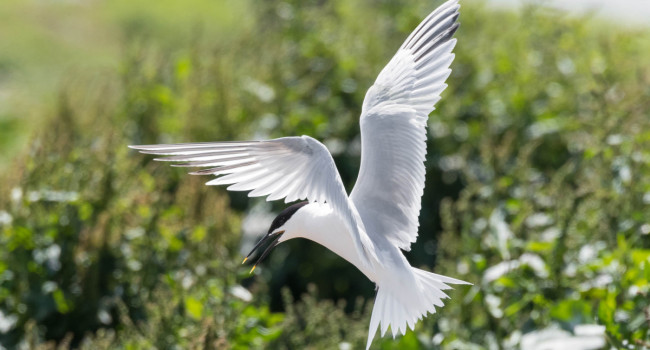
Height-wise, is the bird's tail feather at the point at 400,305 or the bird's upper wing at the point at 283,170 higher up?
the bird's upper wing at the point at 283,170

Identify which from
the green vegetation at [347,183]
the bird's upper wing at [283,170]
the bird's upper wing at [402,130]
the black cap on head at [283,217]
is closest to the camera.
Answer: the bird's upper wing at [283,170]

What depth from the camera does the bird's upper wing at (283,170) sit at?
2004 mm

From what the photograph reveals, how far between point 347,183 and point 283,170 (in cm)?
251

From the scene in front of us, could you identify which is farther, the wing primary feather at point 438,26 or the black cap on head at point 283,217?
the wing primary feather at point 438,26

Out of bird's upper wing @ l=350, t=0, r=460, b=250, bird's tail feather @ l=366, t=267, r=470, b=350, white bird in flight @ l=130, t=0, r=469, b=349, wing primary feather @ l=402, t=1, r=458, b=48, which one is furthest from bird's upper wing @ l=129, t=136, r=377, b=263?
wing primary feather @ l=402, t=1, r=458, b=48

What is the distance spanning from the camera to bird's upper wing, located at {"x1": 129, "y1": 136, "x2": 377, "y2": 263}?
6.57ft

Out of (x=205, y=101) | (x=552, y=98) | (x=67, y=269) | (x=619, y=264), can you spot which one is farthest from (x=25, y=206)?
(x=552, y=98)

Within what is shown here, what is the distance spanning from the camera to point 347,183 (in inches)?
180

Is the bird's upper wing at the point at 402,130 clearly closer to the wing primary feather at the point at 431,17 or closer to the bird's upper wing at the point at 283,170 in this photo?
the wing primary feather at the point at 431,17

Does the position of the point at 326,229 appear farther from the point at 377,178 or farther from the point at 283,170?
the point at 377,178

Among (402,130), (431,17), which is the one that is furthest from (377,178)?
(431,17)

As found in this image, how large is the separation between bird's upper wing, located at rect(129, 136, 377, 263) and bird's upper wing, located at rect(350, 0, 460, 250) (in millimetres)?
328

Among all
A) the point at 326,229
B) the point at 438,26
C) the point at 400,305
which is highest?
the point at 438,26

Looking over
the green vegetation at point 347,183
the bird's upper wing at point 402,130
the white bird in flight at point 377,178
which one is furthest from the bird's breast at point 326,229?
the green vegetation at point 347,183
